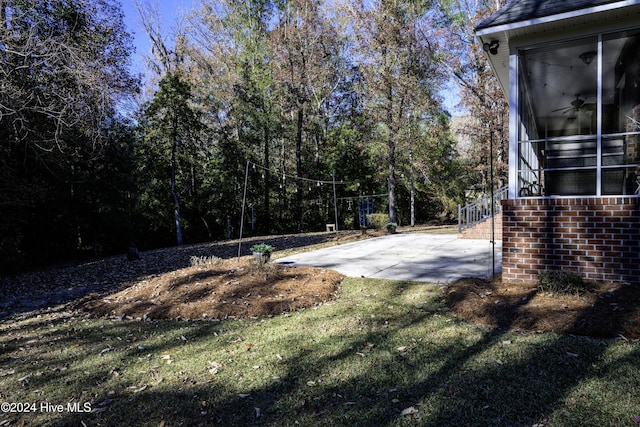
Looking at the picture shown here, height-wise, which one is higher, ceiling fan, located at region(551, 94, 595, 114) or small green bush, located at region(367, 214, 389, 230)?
ceiling fan, located at region(551, 94, 595, 114)

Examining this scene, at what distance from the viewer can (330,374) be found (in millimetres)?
2979

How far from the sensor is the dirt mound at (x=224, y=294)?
4.80m

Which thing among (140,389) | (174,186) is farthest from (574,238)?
(174,186)

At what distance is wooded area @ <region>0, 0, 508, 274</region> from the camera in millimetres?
10102

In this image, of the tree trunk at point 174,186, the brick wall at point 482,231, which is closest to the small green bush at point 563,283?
the brick wall at point 482,231

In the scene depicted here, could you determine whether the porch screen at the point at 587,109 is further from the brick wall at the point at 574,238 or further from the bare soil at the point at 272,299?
the bare soil at the point at 272,299

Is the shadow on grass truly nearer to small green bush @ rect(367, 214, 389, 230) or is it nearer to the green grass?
the green grass

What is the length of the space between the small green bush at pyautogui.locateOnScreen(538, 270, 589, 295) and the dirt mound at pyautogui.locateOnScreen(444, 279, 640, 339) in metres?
0.06

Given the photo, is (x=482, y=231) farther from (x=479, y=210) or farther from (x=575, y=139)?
(x=575, y=139)

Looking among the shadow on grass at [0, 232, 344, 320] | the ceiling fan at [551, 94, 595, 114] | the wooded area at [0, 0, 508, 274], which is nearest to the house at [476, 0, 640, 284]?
the ceiling fan at [551, 94, 595, 114]

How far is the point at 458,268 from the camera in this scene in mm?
6461

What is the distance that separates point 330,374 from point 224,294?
274cm

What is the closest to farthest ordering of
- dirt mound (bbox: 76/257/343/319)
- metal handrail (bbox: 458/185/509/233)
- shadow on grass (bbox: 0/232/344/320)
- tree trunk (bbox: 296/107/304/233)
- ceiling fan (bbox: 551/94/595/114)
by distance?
dirt mound (bbox: 76/257/343/319), shadow on grass (bbox: 0/232/344/320), ceiling fan (bbox: 551/94/595/114), metal handrail (bbox: 458/185/509/233), tree trunk (bbox: 296/107/304/233)

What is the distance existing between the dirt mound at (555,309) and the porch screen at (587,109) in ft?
4.34
